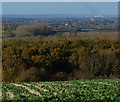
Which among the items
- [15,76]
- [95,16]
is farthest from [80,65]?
[95,16]

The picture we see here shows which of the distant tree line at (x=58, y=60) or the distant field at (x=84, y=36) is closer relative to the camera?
the distant tree line at (x=58, y=60)

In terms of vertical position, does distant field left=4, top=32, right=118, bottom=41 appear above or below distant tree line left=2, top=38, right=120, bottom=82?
above

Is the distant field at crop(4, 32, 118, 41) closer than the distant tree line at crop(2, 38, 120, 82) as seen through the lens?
No

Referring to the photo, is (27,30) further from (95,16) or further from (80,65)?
(95,16)

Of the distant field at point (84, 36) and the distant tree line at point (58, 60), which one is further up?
the distant field at point (84, 36)

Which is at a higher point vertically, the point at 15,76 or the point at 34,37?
the point at 34,37

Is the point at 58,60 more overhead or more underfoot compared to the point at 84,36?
more underfoot

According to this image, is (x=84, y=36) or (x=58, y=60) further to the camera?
(x=84, y=36)

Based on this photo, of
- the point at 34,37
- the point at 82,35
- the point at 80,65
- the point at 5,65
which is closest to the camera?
the point at 5,65
